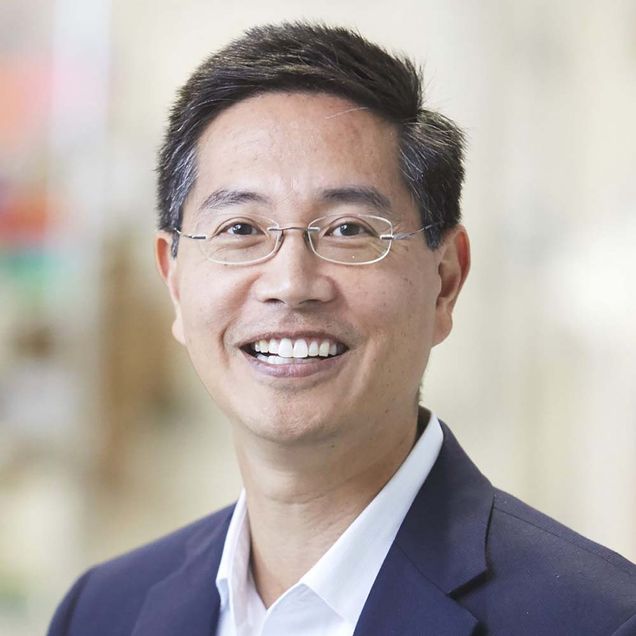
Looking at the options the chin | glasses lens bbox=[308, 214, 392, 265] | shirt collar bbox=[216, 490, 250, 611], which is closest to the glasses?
glasses lens bbox=[308, 214, 392, 265]

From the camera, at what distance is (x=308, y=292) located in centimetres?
154

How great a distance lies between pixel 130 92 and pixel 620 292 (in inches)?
71.7

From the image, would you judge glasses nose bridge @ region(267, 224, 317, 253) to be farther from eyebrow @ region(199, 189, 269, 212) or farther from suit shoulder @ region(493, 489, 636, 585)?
suit shoulder @ region(493, 489, 636, 585)

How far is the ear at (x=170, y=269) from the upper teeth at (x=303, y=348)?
0.27 m

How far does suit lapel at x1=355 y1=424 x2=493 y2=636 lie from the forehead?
0.45 metres

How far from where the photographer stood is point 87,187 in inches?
151

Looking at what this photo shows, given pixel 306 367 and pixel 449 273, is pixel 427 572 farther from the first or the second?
pixel 449 273

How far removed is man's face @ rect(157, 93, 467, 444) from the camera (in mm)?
1572

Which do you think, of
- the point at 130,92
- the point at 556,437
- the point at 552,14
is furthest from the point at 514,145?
the point at 130,92

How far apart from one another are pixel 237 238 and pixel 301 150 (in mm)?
160

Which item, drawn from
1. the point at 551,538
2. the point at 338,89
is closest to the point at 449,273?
the point at 338,89

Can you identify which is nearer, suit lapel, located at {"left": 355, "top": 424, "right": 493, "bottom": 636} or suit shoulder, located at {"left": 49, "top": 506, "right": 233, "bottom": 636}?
suit lapel, located at {"left": 355, "top": 424, "right": 493, "bottom": 636}

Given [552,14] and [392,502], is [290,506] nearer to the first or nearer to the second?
[392,502]

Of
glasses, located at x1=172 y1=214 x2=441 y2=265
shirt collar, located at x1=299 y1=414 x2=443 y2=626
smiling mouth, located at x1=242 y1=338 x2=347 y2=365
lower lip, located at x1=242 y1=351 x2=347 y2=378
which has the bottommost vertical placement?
shirt collar, located at x1=299 y1=414 x2=443 y2=626
